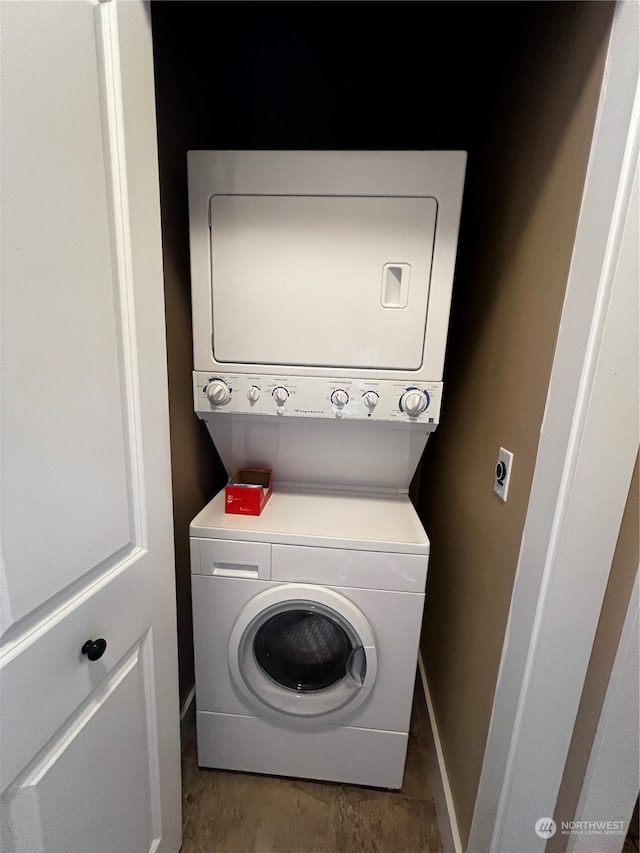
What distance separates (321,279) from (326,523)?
29.2 inches

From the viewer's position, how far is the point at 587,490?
2.45 ft

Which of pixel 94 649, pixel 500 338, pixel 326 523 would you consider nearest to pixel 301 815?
pixel 326 523

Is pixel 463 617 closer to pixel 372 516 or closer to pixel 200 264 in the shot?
pixel 372 516

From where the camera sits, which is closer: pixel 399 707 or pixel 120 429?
pixel 120 429

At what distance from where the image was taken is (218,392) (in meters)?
1.23

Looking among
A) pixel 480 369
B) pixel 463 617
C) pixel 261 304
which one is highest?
pixel 261 304

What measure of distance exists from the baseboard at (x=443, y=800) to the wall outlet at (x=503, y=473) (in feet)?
3.24

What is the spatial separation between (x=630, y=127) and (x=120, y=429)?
1020mm

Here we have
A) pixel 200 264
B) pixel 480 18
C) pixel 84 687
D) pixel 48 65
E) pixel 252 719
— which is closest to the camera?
pixel 48 65

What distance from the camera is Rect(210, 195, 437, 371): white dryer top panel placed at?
111cm

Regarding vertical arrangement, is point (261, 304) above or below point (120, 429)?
above

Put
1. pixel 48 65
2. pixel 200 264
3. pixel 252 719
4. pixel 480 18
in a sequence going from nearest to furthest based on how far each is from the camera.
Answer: pixel 48 65
pixel 200 264
pixel 252 719
pixel 480 18

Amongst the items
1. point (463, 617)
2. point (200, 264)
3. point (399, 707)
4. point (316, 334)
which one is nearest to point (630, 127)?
point (316, 334)

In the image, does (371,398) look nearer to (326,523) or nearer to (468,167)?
(326,523)
